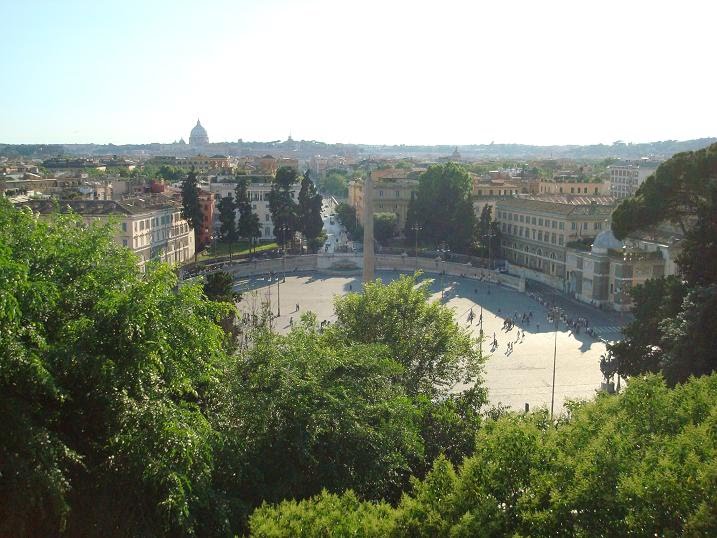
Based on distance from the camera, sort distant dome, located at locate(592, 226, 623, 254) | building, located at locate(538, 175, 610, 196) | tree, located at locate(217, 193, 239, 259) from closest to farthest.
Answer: distant dome, located at locate(592, 226, 623, 254) < tree, located at locate(217, 193, 239, 259) < building, located at locate(538, 175, 610, 196)

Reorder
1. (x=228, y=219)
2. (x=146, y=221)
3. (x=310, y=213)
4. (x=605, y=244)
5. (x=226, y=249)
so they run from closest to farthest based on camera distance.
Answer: (x=605, y=244) < (x=146, y=221) < (x=228, y=219) < (x=310, y=213) < (x=226, y=249)

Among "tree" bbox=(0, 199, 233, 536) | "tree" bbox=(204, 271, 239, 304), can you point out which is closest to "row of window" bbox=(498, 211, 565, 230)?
"tree" bbox=(204, 271, 239, 304)

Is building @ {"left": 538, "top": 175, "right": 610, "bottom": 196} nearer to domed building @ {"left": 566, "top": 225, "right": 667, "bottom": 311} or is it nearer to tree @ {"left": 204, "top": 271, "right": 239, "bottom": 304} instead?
domed building @ {"left": 566, "top": 225, "right": 667, "bottom": 311}

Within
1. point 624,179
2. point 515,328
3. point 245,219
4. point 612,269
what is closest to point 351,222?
point 245,219

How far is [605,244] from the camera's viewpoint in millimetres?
46219

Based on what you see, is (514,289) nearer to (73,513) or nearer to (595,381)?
(595,381)

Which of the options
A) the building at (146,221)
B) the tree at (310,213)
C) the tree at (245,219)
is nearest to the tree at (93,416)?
the building at (146,221)

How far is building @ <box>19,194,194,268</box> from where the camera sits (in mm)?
49062

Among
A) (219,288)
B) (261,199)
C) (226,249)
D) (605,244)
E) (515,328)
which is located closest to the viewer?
(219,288)

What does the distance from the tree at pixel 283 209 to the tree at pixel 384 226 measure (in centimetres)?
781

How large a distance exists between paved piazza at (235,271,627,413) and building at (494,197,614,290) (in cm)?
493

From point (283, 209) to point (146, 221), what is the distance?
14567 mm

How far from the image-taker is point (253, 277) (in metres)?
57.1

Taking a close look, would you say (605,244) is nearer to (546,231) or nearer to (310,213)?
(546,231)
